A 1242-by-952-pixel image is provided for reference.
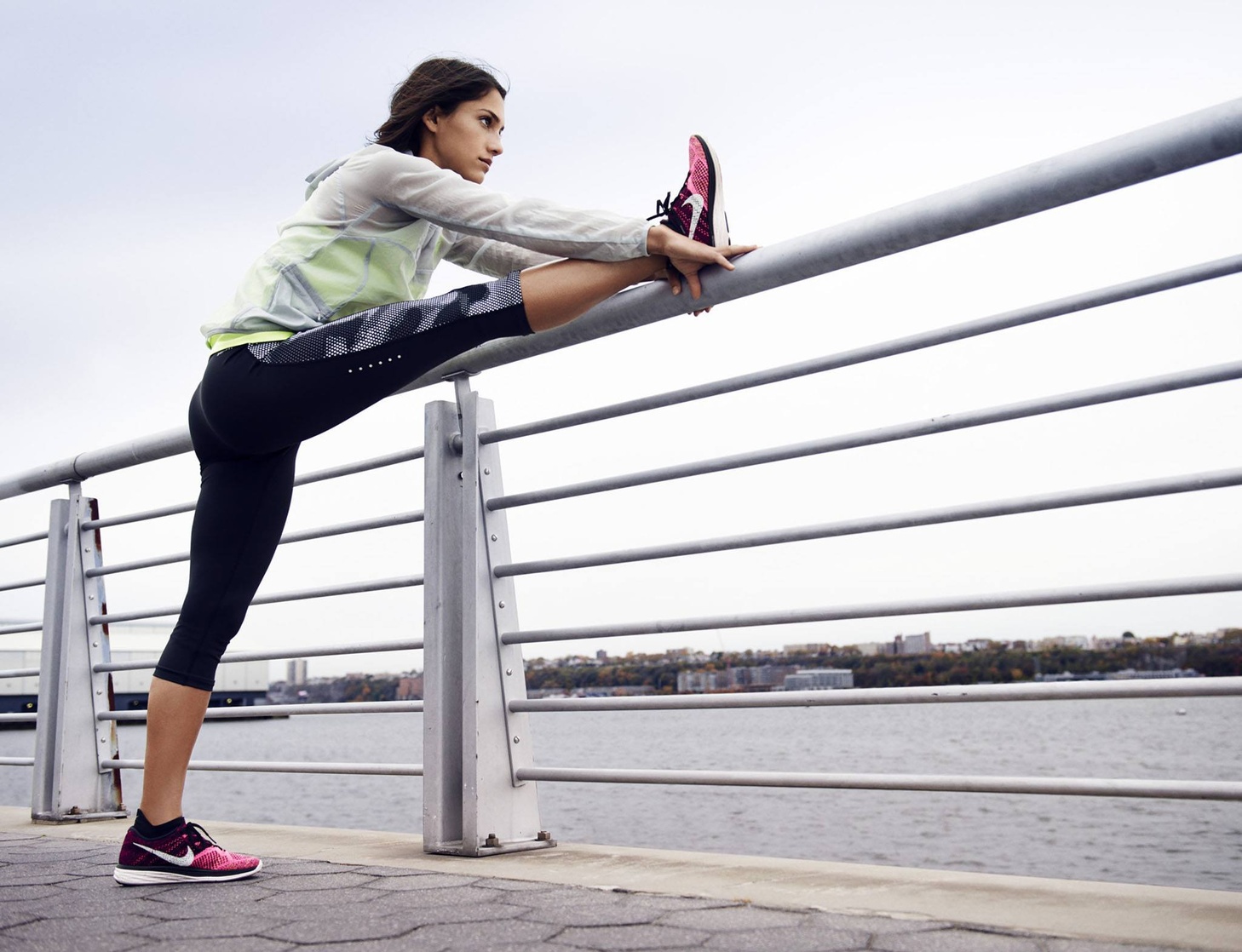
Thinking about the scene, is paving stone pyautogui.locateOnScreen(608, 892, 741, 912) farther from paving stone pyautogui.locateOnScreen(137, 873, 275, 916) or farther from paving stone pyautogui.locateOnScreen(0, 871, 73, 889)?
paving stone pyautogui.locateOnScreen(0, 871, 73, 889)

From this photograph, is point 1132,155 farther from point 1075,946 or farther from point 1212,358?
point 1075,946

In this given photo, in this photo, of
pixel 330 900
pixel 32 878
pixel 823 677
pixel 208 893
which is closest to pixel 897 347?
pixel 823 677

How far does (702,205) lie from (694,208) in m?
0.01

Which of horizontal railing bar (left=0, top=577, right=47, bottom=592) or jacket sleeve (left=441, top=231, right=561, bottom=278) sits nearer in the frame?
jacket sleeve (left=441, top=231, right=561, bottom=278)

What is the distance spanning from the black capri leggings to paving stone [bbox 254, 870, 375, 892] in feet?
1.06

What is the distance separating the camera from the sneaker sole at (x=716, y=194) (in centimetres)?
151

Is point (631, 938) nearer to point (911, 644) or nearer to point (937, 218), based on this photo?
point (937, 218)

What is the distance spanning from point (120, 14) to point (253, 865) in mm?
7011

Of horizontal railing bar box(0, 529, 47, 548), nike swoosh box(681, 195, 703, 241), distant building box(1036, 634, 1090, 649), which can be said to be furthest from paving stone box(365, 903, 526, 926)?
horizontal railing bar box(0, 529, 47, 548)

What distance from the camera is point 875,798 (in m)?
25.5

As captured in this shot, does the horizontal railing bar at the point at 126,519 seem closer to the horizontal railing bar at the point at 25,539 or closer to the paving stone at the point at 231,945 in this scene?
the horizontal railing bar at the point at 25,539

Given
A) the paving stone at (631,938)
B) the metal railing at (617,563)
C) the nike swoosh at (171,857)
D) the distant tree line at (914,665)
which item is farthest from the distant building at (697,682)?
the nike swoosh at (171,857)

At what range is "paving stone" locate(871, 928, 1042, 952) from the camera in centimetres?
99

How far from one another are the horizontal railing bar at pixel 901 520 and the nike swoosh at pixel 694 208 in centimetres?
46
